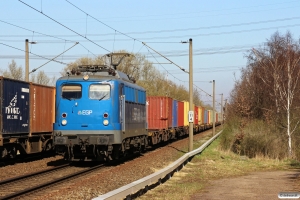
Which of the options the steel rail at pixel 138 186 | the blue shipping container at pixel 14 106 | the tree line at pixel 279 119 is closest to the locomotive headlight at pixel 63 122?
the blue shipping container at pixel 14 106

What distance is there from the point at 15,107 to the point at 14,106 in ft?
0.34

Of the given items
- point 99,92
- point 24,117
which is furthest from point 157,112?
point 99,92

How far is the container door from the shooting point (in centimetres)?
1728

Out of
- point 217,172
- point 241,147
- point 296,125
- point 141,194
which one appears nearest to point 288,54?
point 296,125

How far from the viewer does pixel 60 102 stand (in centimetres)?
1686

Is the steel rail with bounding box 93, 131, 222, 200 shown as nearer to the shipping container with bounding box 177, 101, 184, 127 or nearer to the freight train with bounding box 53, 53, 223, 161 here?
the freight train with bounding box 53, 53, 223, 161

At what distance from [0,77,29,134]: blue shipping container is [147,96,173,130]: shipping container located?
34.7 ft

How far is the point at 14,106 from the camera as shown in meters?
18.1

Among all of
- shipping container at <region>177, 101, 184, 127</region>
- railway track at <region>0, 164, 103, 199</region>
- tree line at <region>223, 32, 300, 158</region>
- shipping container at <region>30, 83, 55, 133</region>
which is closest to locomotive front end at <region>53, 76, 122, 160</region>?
railway track at <region>0, 164, 103, 199</region>

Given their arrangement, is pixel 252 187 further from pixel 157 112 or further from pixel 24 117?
pixel 157 112

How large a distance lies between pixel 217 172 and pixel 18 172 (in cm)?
648

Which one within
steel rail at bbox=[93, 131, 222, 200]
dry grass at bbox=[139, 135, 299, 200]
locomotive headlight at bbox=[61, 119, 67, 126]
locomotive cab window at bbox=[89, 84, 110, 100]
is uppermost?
locomotive cab window at bbox=[89, 84, 110, 100]

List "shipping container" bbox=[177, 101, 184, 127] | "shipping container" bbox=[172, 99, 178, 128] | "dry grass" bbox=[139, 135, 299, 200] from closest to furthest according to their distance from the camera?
"dry grass" bbox=[139, 135, 299, 200] → "shipping container" bbox=[172, 99, 178, 128] → "shipping container" bbox=[177, 101, 184, 127]

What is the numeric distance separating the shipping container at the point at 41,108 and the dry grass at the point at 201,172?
269 inches
